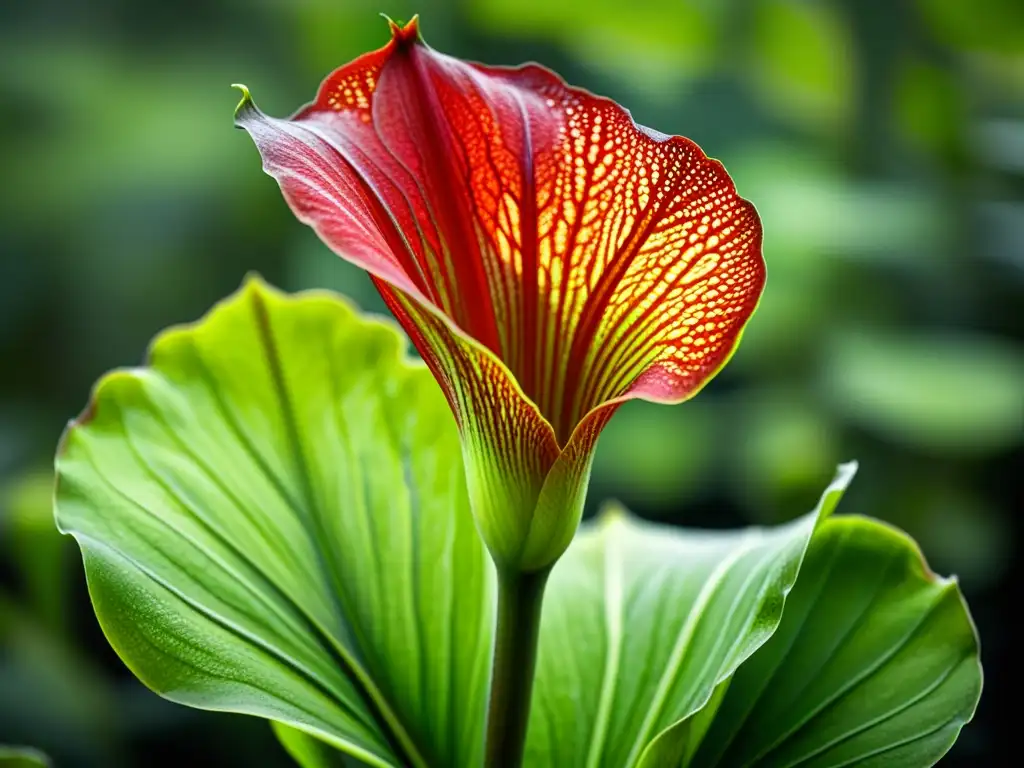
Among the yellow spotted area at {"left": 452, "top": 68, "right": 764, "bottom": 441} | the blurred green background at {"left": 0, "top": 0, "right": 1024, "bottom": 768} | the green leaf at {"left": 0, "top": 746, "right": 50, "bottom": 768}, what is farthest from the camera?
the blurred green background at {"left": 0, "top": 0, "right": 1024, "bottom": 768}

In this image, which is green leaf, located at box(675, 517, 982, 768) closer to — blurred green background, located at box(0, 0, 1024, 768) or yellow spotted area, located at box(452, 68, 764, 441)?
yellow spotted area, located at box(452, 68, 764, 441)

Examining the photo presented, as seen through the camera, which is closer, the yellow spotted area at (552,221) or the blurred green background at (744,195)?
the yellow spotted area at (552,221)

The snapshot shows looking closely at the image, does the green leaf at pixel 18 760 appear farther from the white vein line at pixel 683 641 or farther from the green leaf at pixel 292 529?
the white vein line at pixel 683 641

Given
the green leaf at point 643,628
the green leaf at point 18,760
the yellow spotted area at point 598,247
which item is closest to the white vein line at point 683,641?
the green leaf at point 643,628

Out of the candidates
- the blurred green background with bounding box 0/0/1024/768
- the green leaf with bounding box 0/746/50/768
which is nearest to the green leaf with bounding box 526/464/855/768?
the green leaf with bounding box 0/746/50/768

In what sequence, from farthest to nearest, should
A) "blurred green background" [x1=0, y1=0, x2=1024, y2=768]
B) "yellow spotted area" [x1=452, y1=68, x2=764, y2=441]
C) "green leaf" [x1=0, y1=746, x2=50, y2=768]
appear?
"blurred green background" [x1=0, y1=0, x2=1024, y2=768] → "green leaf" [x1=0, y1=746, x2=50, y2=768] → "yellow spotted area" [x1=452, y1=68, x2=764, y2=441]

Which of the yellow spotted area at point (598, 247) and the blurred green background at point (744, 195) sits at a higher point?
the yellow spotted area at point (598, 247)
